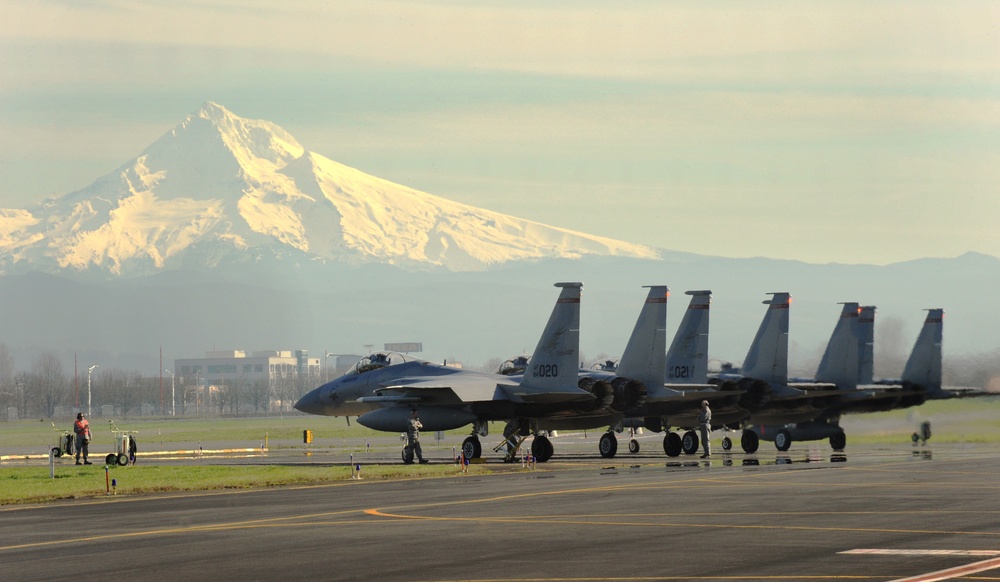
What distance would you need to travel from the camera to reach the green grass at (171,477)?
34094 mm

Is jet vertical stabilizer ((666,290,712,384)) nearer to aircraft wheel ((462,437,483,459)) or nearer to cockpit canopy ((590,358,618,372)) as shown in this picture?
cockpit canopy ((590,358,618,372))

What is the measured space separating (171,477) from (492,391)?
1264 cm

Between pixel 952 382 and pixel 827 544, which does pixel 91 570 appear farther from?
pixel 952 382

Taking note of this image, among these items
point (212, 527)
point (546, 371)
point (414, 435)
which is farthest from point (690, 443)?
point (212, 527)

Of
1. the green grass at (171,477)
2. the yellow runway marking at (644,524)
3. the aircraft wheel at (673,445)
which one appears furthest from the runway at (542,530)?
→ the aircraft wheel at (673,445)

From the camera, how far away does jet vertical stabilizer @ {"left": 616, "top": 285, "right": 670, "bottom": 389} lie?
4966 centimetres

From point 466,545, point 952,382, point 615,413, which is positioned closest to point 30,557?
point 466,545

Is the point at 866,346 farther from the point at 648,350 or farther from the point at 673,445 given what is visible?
the point at 648,350

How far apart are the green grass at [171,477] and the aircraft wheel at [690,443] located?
1195 cm

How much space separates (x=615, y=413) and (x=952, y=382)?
20077mm

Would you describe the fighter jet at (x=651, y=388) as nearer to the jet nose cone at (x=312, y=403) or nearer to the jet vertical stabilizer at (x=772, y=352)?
the jet vertical stabilizer at (x=772, y=352)

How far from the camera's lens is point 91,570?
18.4 metres

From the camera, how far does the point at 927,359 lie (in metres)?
60.2

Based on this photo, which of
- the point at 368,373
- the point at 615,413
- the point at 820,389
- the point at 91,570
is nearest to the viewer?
the point at 91,570
